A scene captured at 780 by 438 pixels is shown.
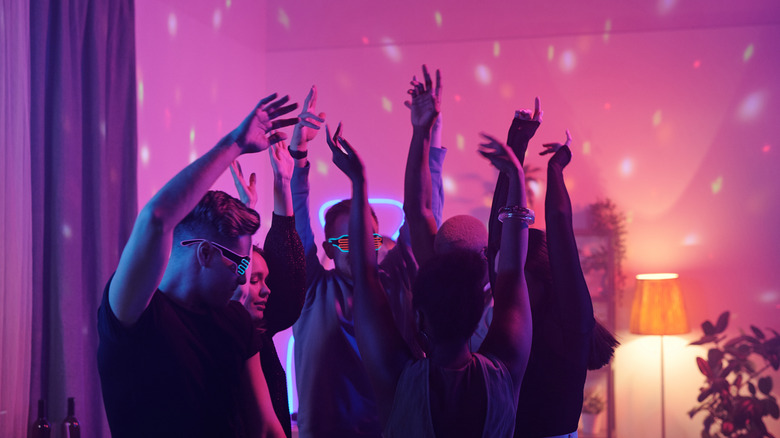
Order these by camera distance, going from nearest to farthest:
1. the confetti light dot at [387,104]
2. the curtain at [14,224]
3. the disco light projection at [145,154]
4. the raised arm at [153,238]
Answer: the raised arm at [153,238] < the curtain at [14,224] < the disco light projection at [145,154] < the confetti light dot at [387,104]

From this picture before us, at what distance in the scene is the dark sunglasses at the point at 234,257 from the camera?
4.60ft

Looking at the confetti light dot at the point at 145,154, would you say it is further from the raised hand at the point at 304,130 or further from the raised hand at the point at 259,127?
the raised hand at the point at 259,127

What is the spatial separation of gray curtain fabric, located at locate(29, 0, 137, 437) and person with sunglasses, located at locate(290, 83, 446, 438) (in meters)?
1.11

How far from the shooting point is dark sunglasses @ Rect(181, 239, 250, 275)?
1402mm

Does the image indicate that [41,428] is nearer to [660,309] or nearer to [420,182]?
[420,182]

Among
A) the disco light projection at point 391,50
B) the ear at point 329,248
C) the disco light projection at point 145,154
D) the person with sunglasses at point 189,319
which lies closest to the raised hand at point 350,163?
the person with sunglasses at point 189,319

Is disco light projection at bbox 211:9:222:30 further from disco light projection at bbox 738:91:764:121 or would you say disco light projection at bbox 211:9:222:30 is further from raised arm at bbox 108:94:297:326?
disco light projection at bbox 738:91:764:121

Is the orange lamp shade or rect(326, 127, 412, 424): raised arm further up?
rect(326, 127, 412, 424): raised arm

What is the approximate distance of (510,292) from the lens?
150 centimetres

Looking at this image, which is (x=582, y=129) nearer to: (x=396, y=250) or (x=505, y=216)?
(x=396, y=250)

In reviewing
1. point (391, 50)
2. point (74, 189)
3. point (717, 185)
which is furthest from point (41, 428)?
point (717, 185)

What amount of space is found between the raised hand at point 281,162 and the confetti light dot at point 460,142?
308 centimetres

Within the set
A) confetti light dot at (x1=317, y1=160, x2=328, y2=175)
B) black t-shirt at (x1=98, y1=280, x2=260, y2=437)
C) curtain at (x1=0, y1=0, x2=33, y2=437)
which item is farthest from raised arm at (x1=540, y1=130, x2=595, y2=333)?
confetti light dot at (x1=317, y1=160, x2=328, y2=175)

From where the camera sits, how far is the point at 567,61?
4926 mm
